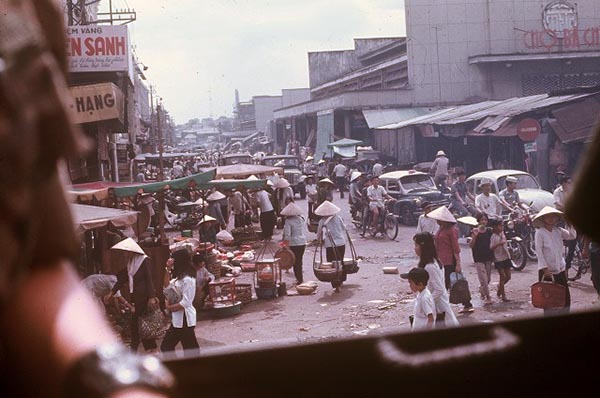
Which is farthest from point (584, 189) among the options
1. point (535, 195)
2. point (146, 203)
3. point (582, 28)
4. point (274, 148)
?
point (274, 148)

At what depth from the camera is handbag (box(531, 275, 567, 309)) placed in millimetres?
8992

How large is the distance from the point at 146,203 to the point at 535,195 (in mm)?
8781

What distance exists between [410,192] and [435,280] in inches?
447

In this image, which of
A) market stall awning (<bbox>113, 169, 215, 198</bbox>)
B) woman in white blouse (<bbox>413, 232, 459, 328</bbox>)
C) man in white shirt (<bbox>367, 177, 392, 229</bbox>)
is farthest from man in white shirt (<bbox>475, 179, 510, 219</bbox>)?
woman in white blouse (<bbox>413, 232, 459, 328</bbox>)

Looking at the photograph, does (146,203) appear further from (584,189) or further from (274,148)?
(274,148)

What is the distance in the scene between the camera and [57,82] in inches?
31.4

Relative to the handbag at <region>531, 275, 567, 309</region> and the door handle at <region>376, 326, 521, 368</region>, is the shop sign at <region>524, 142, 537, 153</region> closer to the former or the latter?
the handbag at <region>531, 275, 567, 309</region>

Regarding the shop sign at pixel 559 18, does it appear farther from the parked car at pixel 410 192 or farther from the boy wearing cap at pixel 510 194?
the boy wearing cap at pixel 510 194

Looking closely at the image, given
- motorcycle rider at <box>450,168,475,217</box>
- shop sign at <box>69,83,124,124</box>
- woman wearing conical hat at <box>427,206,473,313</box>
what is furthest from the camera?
motorcycle rider at <box>450,168,475,217</box>

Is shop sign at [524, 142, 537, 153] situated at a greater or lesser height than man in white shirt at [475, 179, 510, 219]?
greater

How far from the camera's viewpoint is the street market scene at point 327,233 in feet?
2.81

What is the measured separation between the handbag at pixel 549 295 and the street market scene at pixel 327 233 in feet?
0.08

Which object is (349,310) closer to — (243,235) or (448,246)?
(448,246)

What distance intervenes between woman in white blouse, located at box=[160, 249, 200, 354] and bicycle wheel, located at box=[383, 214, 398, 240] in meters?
10.3
